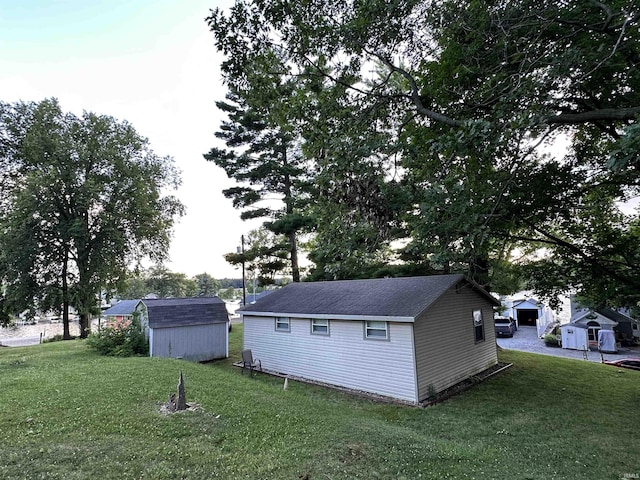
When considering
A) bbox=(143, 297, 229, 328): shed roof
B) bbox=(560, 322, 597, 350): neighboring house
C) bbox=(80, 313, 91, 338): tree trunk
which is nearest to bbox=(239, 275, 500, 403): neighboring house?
bbox=(143, 297, 229, 328): shed roof

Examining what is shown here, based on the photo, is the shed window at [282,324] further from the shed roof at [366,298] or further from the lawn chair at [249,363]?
the lawn chair at [249,363]

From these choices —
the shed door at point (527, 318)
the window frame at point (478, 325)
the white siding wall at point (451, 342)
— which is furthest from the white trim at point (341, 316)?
the shed door at point (527, 318)

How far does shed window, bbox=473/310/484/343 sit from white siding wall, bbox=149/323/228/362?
11.0 metres

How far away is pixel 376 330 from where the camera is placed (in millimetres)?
10258

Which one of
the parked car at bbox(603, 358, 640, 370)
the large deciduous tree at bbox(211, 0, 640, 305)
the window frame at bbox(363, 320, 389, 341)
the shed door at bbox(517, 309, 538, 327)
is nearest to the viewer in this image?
the large deciduous tree at bbox(211, 0, 640, 305)

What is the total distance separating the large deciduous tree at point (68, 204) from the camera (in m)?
19.8

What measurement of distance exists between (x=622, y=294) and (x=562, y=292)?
2008 millimetres

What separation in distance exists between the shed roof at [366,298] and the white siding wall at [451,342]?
388 millimetres

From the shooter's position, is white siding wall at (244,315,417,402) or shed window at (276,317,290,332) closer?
white siding wall at (244,315,417,402)

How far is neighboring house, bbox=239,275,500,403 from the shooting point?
9.63 m

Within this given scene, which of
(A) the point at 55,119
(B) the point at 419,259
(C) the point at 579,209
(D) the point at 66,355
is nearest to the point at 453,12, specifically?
(C) the point at 579,209

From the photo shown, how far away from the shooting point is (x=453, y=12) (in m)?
6.28

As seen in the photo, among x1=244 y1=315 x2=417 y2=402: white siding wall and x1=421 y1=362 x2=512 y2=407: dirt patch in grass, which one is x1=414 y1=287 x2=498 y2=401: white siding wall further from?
x1=244 y1=315 x2=417 y2=402: white siding wall

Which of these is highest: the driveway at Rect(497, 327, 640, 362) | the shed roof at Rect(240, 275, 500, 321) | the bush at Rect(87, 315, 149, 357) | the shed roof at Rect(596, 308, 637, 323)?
the shed roof at Rect(240, 275, 500, 321)
